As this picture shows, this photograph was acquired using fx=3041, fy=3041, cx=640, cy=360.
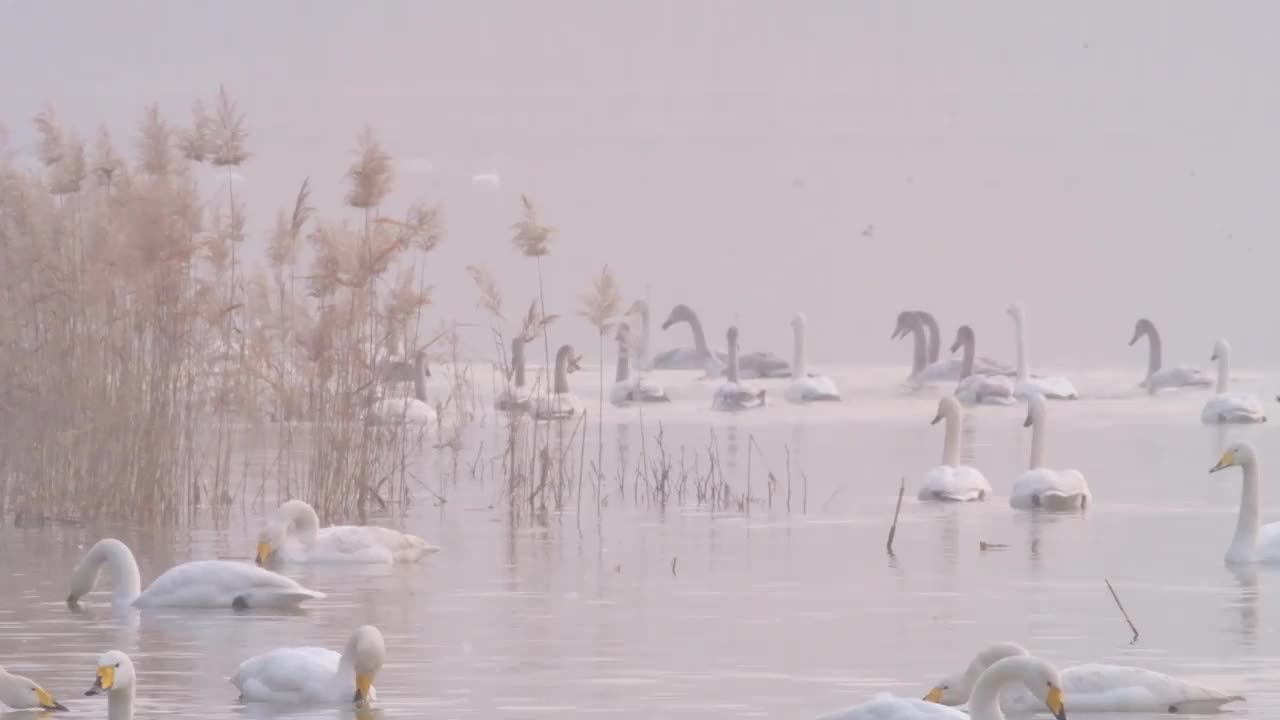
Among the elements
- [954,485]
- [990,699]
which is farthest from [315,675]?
[954,485]

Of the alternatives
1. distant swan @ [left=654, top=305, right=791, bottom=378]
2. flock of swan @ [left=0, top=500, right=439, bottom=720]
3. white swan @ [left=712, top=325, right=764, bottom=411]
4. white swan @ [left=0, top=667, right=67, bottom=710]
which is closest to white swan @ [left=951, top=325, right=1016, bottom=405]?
→ white swan @ [left=712, top=325, right=764, bottom=411]

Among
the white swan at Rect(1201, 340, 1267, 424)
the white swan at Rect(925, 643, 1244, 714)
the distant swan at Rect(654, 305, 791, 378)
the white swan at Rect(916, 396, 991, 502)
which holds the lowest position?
the white swan at Rect(925, 643, 1244, 714)

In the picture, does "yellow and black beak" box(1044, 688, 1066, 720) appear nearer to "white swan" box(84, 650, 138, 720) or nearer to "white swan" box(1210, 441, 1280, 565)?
"white swan" box(84, 650, 138, 720)

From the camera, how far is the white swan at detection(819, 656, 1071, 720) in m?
9.16

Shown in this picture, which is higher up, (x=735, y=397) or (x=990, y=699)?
(x=735, y=397)

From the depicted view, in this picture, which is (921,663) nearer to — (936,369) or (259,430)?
(259,430)

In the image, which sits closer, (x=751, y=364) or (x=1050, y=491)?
(x=1050, y=491)

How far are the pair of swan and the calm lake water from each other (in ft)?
0.30

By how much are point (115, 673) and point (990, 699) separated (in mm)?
2822

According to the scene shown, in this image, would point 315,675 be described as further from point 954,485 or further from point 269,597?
point 954,485

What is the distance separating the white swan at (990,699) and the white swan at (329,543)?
581cm

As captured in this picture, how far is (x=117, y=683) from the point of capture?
9.83m

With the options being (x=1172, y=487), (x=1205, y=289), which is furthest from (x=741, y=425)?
(x=1205, y=289)

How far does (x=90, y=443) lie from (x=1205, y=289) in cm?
3754
